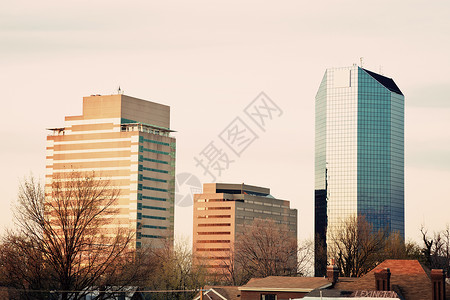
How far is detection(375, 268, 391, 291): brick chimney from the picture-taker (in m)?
65.4

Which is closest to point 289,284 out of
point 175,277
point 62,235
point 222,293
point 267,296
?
point 267,296

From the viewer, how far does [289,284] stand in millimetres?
76188

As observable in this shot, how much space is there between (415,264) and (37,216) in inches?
1361

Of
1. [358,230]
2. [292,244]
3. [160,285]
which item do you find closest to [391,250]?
[358,230]

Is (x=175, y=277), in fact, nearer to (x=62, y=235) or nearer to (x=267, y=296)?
(x=267, y=296)

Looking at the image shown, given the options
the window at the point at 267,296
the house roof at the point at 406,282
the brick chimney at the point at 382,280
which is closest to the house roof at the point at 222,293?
the window at the point at 267,296

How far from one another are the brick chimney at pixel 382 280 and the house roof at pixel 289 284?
6587mm

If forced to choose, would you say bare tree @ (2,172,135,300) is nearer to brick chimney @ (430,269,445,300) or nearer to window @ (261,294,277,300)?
window @ (261,294,277,300)

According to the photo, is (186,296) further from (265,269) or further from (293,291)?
(293,291)

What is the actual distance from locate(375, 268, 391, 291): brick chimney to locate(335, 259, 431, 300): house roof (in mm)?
2136

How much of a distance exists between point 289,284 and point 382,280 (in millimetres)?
12680

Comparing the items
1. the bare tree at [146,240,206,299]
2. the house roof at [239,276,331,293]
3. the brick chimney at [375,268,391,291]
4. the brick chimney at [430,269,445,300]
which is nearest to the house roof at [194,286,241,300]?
the house roof at [239,276,331,293]

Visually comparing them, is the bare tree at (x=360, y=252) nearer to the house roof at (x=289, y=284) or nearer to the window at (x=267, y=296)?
the house roof at (x=289, y=284)

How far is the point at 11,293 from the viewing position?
78062mm
